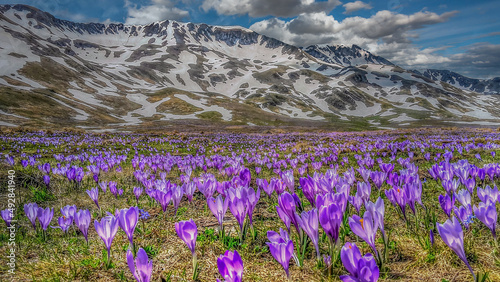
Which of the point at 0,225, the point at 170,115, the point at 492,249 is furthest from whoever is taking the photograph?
the point at 170,115

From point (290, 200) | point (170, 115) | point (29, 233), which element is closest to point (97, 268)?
point (29, 233)

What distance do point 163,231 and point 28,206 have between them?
1.49 m

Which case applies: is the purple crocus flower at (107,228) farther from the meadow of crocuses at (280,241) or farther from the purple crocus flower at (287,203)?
the purple crocus flower at (287,203)

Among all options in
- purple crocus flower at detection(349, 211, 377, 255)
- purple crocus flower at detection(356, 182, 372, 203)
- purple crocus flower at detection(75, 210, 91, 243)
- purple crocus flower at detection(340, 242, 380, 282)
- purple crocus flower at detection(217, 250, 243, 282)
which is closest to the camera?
purple crocus flower at detection(340, 242, 380, 282)

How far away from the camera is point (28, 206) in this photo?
2.96 meters

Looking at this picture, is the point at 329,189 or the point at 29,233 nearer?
the point at 329,189

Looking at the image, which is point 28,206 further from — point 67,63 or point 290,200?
point 67,63

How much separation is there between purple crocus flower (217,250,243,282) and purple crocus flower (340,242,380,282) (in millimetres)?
559

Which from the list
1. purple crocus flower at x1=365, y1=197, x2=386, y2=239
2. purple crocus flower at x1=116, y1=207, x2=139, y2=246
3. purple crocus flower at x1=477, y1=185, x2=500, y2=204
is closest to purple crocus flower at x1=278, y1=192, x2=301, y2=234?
purple crocus flower at x1=365, y1=197, x2=386, y2=239

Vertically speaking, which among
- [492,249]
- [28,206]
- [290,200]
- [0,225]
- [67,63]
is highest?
[67,63]

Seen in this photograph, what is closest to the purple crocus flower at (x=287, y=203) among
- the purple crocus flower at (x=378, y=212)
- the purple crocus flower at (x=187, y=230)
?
the purple crocus flower at (x=378, y=212)

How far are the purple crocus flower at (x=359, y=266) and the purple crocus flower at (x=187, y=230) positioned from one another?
1.06 m

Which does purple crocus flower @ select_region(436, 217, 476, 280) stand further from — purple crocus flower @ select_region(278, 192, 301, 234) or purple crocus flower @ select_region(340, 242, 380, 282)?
purple crocus flower @ select_region(278, 192, 301, 234)

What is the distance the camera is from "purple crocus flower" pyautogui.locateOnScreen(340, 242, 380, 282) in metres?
1.33
